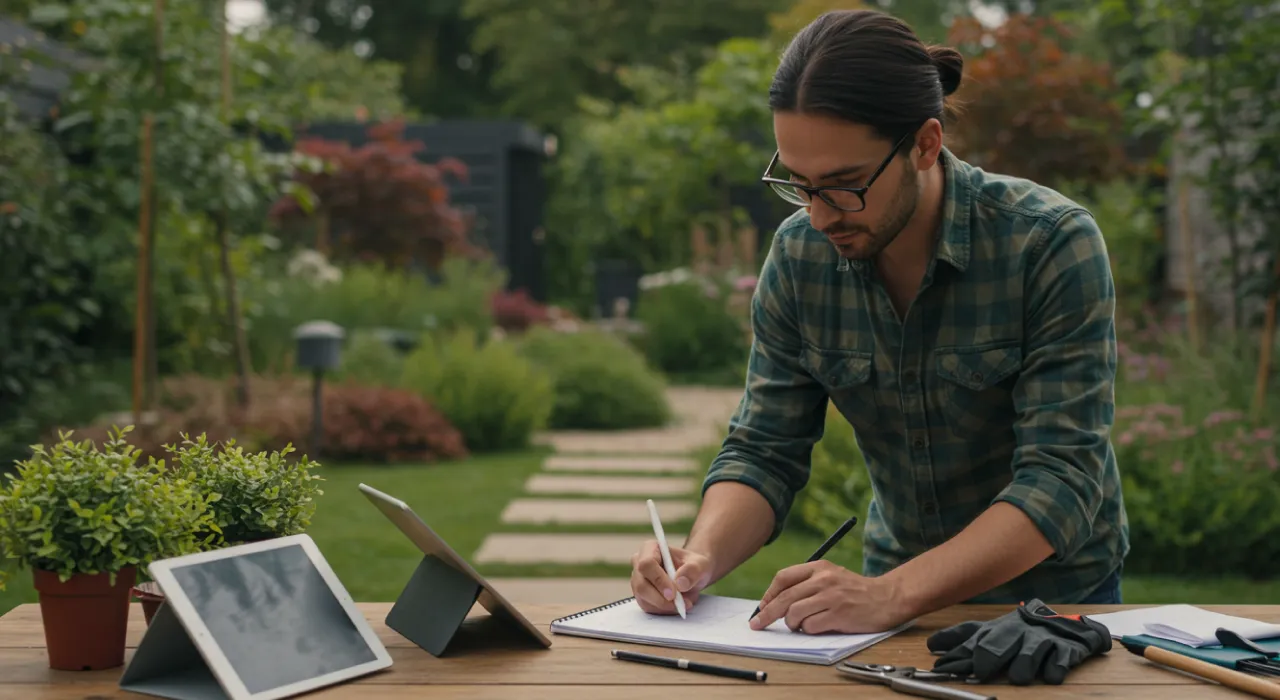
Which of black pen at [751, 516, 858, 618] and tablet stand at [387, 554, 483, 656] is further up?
black pen at [751, 516, 858, 618]

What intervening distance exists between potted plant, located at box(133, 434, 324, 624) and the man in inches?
18.3

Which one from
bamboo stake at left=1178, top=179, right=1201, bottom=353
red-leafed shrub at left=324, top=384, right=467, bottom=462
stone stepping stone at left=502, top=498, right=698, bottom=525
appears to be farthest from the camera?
red-leafed shrub at left=324, top=384, right=467, bottom=462

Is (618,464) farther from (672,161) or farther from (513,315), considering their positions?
(672,161)

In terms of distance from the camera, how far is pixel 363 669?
1.48 metres

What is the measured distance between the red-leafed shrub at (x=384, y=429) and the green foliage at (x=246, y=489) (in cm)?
545

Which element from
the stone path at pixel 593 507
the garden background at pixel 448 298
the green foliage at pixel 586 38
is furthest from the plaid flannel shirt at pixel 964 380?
the green foliage at pixel 586 38

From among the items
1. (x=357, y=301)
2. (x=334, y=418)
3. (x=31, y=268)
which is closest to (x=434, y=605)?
(x=31, y=268)

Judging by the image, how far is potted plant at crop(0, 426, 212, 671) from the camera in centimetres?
144

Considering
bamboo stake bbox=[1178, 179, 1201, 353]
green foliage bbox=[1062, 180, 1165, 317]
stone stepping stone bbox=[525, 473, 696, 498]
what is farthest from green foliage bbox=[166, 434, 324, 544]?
green foliage bbox=[1062, 180, 1165, 317]

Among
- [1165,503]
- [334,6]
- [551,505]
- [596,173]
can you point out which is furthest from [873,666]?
[334,6]

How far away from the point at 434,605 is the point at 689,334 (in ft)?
36.3

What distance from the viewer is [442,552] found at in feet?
5.14

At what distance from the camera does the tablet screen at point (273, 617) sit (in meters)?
1.40

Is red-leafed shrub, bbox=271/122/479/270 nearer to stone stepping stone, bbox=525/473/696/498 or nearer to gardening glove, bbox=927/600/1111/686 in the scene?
stone stepping stone, bbox=525/473/696/498
